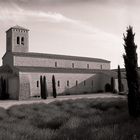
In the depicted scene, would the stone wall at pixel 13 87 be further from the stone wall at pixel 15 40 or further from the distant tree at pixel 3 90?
the stone wall at pixel 15 40

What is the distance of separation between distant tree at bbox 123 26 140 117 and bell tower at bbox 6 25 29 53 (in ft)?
105

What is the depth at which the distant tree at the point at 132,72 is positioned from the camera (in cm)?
1395

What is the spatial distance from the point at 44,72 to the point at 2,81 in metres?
7.04

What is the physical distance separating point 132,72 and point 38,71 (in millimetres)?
26435

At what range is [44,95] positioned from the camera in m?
35.6

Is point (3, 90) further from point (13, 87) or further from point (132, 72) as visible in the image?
point (132, 72)

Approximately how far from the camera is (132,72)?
15.2 meters

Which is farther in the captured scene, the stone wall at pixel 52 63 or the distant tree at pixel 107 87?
the distant tree at pixel 107 87

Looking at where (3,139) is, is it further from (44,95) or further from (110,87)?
(110,87)

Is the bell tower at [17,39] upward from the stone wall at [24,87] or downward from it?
upward

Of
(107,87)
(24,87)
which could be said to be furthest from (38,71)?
(107,87)

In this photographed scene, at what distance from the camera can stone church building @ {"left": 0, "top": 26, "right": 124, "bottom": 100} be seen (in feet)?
125

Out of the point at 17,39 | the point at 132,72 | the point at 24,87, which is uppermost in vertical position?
the point at 17,39

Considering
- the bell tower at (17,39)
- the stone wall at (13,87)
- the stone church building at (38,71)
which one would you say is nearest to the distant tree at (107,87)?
the stone church building at (38,71)
